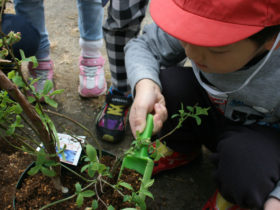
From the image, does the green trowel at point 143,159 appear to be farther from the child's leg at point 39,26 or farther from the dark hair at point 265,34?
the child's leg at point 39,26

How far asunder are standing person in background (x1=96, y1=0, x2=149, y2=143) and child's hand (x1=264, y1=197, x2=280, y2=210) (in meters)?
0.73

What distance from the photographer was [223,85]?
3.16 ft

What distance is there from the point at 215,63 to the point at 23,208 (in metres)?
0.69

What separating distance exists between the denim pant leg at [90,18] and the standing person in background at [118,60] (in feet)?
0.61

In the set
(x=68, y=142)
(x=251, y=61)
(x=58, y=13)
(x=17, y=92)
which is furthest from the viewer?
(x=58, y=13)

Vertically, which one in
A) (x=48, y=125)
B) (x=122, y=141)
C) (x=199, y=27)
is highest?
(x=199, y=27)

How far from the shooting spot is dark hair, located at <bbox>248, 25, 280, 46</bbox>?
690mm

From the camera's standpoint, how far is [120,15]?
116 cm

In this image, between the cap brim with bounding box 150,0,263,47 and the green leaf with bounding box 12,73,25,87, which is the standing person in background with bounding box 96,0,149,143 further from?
the green leaf with bounding box 12,73,25,87

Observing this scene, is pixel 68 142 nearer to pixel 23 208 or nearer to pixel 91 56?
pixel 23 208

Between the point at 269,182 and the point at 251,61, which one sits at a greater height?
the point at 251,61

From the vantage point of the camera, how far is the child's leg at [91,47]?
141 centimetres

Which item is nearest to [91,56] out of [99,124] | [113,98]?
[113,98]

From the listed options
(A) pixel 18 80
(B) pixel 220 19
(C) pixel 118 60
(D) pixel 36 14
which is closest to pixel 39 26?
(D) pixel 36 14
